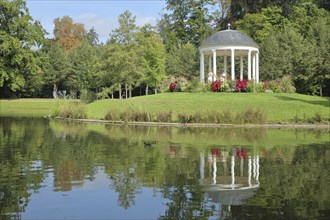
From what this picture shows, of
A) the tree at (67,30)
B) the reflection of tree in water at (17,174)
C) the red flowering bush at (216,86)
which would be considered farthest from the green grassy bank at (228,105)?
the tree at (67,30)

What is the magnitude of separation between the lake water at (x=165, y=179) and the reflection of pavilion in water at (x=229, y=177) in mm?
21

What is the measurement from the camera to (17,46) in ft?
195

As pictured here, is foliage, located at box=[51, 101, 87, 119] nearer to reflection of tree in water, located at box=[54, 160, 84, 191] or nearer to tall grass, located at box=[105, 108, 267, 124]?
tall grass, located at box=[105, 108, 267, 124]

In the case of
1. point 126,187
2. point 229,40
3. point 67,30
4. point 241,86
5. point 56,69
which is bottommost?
point 126,187

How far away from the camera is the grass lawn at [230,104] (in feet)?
90.5

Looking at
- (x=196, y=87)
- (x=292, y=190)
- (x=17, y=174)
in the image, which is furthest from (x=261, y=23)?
(x=292, y=190)

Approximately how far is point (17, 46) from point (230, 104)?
3806 centimetres

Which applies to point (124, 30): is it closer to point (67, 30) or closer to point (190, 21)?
point (190, 21)

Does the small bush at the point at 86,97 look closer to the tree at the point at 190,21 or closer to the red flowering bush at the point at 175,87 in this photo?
the red flowering bush at the point at 175,87

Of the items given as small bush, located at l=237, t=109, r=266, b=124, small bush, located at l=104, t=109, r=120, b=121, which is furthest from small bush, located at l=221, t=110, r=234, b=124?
small bush, located at l=104, t=109, r=120, b=121

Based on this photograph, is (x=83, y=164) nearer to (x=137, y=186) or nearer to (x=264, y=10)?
(x=137, y=186)

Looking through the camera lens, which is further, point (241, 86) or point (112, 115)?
point (241, 86)

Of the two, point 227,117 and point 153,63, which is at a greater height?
point 153,63

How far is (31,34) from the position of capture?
64.1 meters
